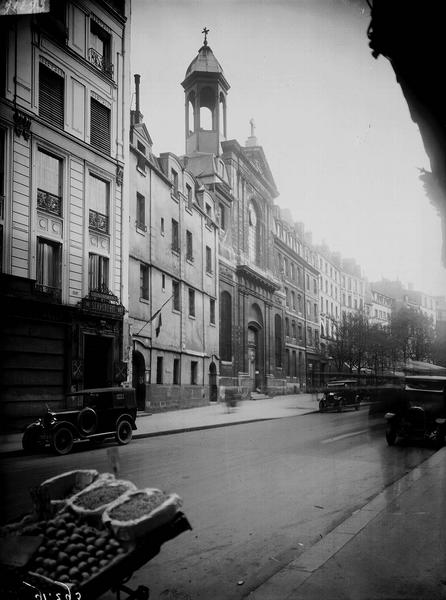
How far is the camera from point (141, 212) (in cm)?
452

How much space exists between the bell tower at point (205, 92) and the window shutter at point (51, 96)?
1057 millimetres

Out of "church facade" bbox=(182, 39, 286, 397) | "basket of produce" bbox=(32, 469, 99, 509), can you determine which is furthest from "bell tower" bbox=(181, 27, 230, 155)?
"basket of produce" bbox=(32, 469, 99, 509)

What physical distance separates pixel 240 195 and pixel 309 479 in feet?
12.8

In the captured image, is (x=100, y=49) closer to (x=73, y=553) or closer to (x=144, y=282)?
(x=144, y=282)

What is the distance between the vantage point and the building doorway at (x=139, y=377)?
438 cm

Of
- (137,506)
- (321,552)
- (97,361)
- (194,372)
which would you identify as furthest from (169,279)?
(321,552)

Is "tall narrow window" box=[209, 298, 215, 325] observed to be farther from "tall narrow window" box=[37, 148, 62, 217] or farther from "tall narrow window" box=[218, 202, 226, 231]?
"tall narrow window" box=[37, 148, 62, 217]

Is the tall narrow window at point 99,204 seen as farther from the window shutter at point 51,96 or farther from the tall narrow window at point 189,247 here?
the tall narrow window at point 189,247

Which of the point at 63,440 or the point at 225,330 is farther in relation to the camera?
the point at 225,330

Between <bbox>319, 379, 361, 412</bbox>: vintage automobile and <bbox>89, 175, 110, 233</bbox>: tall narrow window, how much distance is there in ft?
10.6

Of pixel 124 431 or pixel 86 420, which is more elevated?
pixel 86 420

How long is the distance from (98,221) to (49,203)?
0.47 metres

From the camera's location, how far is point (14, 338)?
11.0 ft

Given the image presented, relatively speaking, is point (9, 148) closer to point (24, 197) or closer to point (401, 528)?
point (24, 197)
